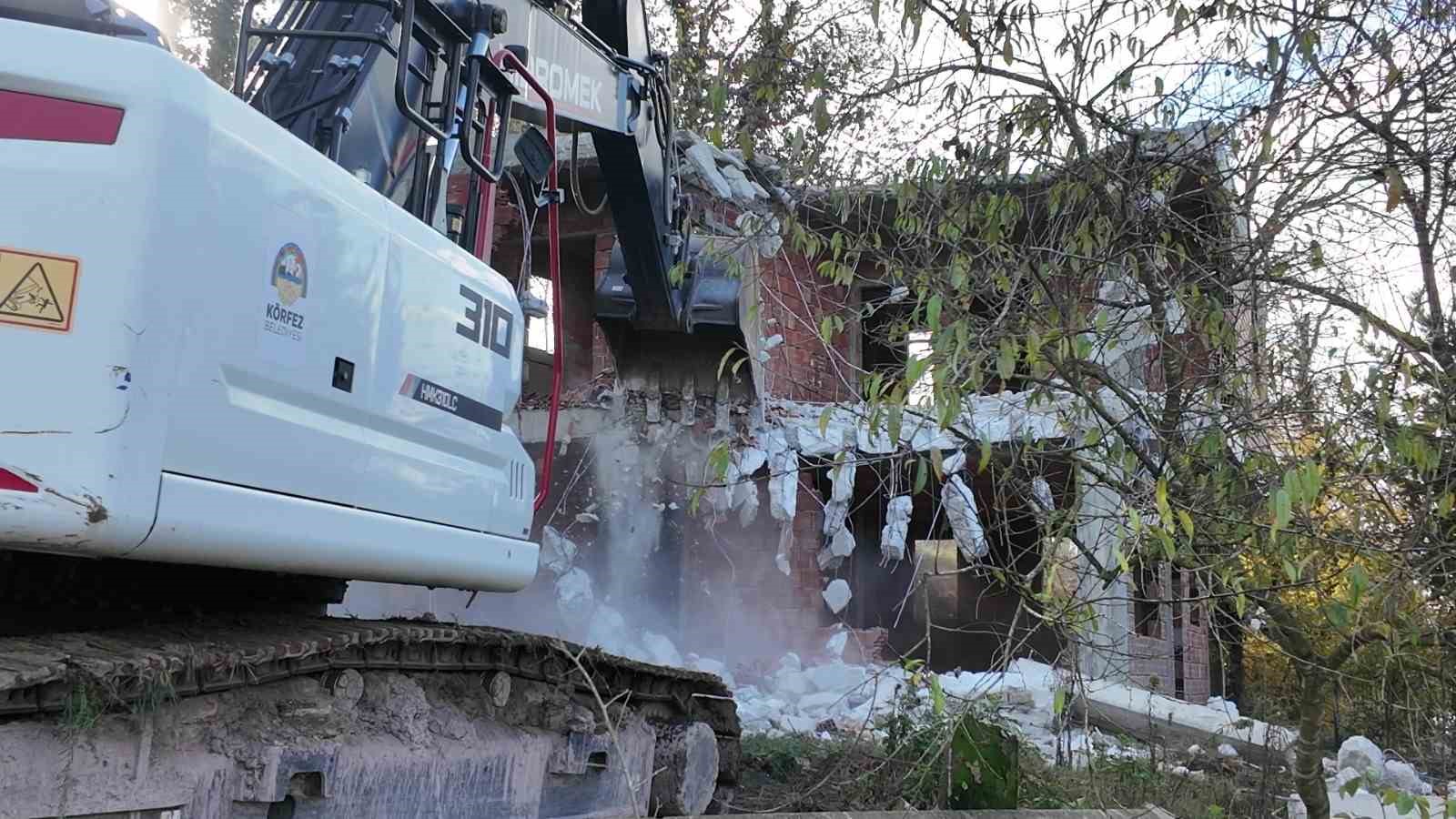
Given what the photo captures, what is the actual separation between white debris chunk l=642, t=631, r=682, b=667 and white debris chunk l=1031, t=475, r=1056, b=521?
5.79m

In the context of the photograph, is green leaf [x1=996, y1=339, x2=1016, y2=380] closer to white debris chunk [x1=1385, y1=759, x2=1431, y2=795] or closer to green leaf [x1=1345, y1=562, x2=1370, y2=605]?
green leaf [x1=1345, y1=562, x2=1370, y2=605]

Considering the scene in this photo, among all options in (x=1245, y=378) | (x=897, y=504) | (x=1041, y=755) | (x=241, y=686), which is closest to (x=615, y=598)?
(x=897, y=504)

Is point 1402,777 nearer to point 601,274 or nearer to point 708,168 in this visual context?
point 708,168

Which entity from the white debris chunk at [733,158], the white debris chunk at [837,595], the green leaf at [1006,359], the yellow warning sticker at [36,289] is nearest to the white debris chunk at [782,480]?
the white debris chunk at [837,595]

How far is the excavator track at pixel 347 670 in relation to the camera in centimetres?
287

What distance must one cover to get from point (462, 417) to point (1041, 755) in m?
5.03

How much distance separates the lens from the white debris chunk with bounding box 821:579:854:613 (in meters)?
12.0

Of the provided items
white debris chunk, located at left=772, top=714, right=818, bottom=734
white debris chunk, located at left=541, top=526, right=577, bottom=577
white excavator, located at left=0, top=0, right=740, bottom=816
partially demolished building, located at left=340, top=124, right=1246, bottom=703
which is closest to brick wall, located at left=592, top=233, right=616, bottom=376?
partially demolished building, located at left=340, top=124, right=1246, bottom=703

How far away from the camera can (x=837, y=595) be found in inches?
477

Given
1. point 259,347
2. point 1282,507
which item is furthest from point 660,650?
point 1282,507

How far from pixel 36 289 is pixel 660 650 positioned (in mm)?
8932

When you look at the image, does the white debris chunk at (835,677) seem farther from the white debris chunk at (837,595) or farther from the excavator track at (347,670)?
the excavator track at (347,670)

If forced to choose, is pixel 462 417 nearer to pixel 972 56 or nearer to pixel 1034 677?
pixel 972 56

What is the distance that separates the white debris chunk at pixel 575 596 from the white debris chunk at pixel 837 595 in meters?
2.28
